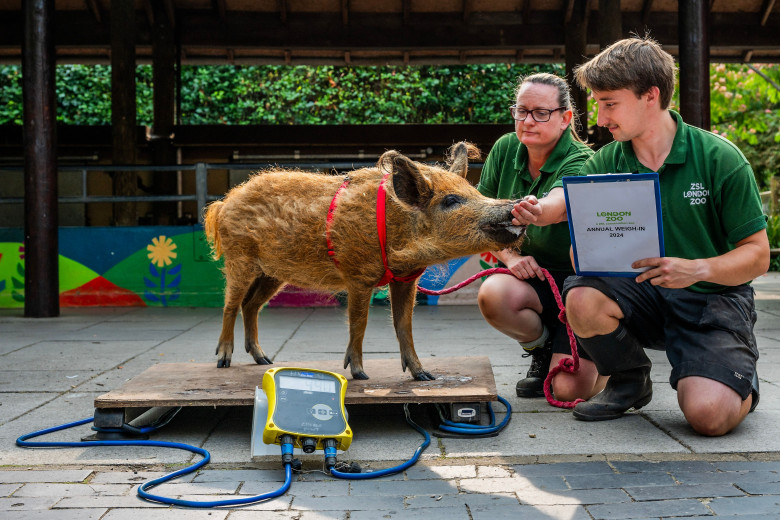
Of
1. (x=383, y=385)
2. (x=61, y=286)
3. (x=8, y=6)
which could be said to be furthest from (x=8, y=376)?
(x=8, y=6)

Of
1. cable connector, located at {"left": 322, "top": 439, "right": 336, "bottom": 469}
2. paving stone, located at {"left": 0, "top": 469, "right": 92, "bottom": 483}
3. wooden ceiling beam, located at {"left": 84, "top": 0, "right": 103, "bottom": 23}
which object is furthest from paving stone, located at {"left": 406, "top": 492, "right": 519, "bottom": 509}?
wooden ceiling beam, located at {"left": 84, "top": 0, "right": 103, "bottom": 23}

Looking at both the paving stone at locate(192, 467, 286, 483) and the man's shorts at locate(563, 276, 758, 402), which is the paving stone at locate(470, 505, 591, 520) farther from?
the man's shorts at locate(563, 276, 758, 402)

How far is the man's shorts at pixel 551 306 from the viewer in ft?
14.0

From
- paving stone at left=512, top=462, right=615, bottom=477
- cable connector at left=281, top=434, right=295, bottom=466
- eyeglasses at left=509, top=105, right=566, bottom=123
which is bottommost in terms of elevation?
paving stone at left=512, top=462, right=615, bottom=477

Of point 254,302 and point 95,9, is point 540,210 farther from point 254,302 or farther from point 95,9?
point 95,9

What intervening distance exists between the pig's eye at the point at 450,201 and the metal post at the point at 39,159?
6.16m

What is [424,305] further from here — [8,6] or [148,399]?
[8,6]

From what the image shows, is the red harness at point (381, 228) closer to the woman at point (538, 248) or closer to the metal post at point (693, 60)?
the woman at point (538, 248)

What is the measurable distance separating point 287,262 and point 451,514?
183 cm

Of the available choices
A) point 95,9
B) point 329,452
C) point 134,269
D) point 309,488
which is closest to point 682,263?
point 329,452

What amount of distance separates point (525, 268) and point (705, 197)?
108 centimetres

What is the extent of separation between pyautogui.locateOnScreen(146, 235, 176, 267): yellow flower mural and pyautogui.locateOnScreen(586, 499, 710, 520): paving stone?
7.50 meters

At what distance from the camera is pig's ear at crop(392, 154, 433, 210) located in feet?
11.6

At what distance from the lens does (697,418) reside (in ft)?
10.9
